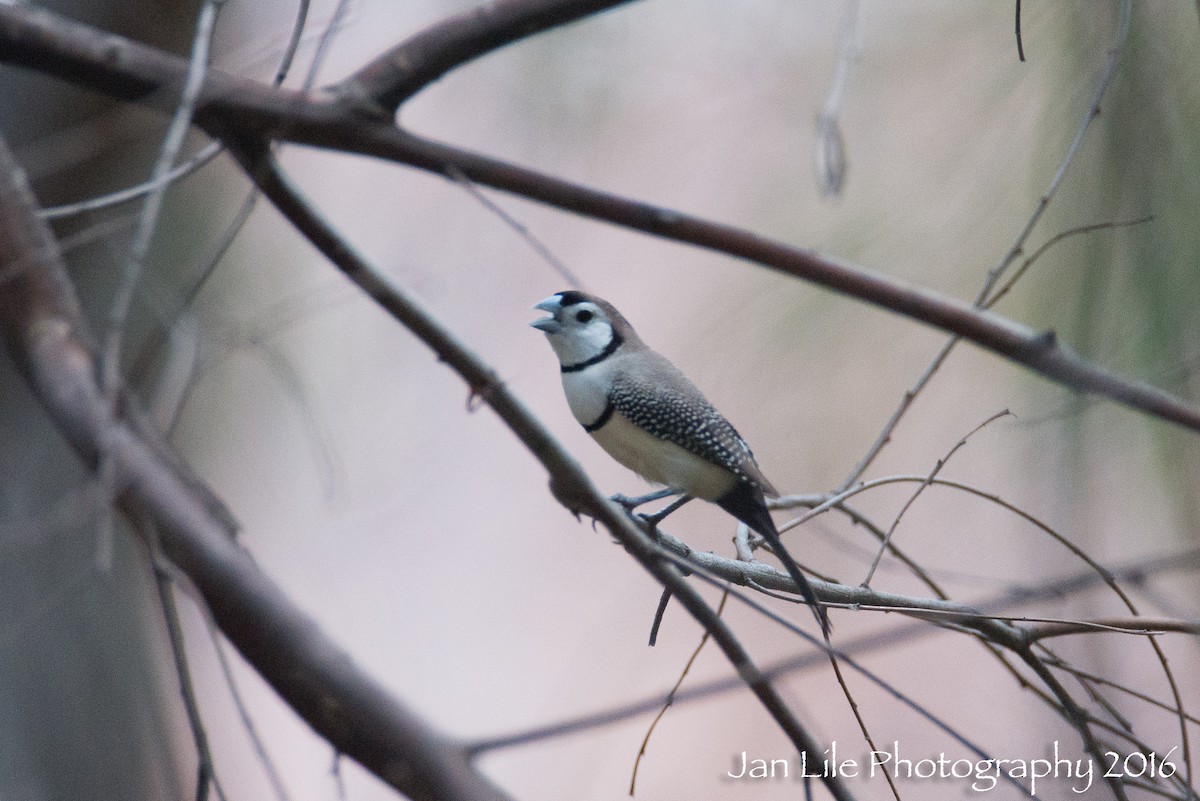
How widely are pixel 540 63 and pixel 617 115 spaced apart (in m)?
0.20

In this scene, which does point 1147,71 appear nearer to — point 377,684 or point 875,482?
point 875,482

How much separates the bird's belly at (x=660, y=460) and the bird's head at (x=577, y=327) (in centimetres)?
17

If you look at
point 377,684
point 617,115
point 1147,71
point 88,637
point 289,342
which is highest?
point 617,115

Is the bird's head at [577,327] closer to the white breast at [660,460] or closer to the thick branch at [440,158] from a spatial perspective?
the white breast at [660,460]

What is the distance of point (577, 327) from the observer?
1.88 meters

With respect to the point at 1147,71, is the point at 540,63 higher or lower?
higher

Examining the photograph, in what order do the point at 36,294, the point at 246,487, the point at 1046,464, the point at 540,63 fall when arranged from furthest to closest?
the point at 246,487
the point at 540,63
the point at 1046,464
the point at 36,294

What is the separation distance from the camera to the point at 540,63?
6.96 ft

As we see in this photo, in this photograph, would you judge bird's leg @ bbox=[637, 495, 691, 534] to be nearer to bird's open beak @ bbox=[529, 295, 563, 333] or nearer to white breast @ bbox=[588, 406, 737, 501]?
white breast @ bbox=[588, 406, 737, 501]

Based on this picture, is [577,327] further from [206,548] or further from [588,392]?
[206,548]

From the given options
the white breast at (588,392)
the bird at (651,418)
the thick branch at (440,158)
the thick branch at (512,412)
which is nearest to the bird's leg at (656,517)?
the bird at (651,418)

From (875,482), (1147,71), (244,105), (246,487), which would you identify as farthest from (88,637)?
(1147,71)

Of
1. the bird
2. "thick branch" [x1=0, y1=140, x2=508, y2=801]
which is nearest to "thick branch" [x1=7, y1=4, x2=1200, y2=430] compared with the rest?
"thick branch" [x1=0, y1=140, x2=508, y2=801]

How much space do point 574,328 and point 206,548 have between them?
43.6 inches
